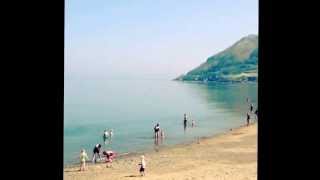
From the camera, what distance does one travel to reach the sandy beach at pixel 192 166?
19016 millimetres

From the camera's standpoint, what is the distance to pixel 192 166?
21.3 m

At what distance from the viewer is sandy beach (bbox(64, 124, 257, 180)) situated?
19016 mm
